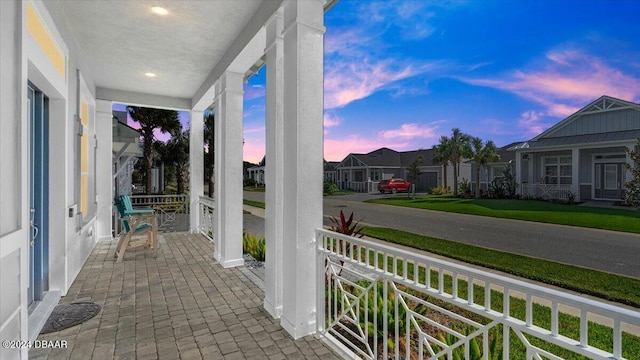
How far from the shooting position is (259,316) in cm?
273

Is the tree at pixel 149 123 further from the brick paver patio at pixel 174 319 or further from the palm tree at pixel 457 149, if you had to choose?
the palm tree at pixel 457 149

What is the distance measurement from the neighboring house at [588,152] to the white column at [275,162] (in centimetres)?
275

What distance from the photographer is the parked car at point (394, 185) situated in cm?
669

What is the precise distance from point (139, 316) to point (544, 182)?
440cm

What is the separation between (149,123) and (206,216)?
34.1ft

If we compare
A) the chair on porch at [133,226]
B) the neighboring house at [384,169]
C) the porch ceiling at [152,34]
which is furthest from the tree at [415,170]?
the chair on porch at [133,226]

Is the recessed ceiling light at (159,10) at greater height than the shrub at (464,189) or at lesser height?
greater

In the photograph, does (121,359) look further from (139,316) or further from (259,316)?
(259,316)

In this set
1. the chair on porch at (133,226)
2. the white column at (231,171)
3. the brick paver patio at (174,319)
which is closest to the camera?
the brick paver patio at (174,319)

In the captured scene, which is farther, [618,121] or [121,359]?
[618,121]

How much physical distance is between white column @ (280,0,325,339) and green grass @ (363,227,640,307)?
304cm

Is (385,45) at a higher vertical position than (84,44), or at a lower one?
higher

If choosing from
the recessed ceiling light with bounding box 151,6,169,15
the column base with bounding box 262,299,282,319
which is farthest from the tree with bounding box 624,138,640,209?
the recessed ceiling light with bounding box 151,6,169,15

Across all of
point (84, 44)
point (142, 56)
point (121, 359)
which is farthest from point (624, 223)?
point (84, 44)
